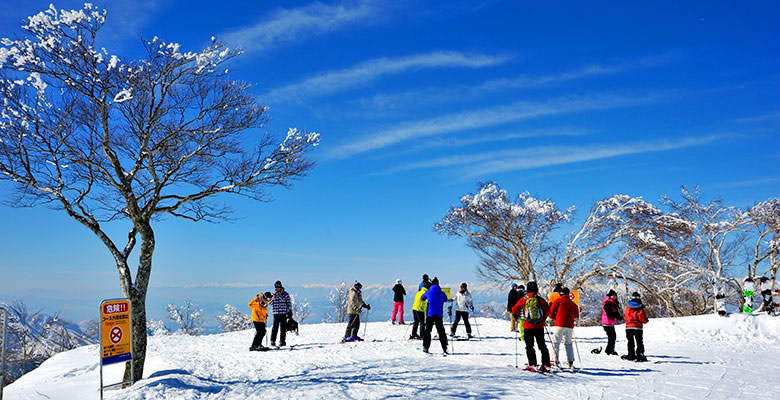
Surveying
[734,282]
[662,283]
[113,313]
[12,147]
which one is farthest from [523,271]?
[12,147]

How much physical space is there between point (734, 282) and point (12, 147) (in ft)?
89.6

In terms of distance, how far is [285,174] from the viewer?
41.4 ft

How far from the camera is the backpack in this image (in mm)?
9766

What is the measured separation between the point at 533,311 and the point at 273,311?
27.9 ft

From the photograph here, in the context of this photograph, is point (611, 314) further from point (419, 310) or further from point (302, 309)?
point (302, 309)

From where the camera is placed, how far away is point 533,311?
9820mm

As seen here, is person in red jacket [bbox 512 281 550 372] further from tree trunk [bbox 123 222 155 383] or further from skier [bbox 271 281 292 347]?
tree trunk [bbox 123 222 155 383]

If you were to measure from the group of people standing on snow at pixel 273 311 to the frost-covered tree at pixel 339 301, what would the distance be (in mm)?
42838

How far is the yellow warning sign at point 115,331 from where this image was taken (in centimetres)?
845

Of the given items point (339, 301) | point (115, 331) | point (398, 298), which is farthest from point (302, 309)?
point (115, 331)

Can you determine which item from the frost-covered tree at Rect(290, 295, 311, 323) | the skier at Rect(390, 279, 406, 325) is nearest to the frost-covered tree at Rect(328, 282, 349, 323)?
the frost-covered tree at Rect(290, 295, 311, 323)

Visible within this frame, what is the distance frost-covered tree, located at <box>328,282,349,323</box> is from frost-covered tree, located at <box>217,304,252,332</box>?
35.7ft

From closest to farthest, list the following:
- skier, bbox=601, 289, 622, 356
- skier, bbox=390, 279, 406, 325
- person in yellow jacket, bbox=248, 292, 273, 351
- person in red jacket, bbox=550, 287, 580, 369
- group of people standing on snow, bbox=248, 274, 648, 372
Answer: group of people standing on snow, bbox=248, 274, 648, 372
person in red jacket, bbox=550, 287, 580, 369
skier, bbox=601, 289, 622, 356
person in yellow jacket, bbox=248, 292, 273, 351
skier, bbox=390, 279, 406, 325

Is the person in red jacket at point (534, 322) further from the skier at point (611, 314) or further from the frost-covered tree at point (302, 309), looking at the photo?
the frost-covered tree at point (302, 309)
